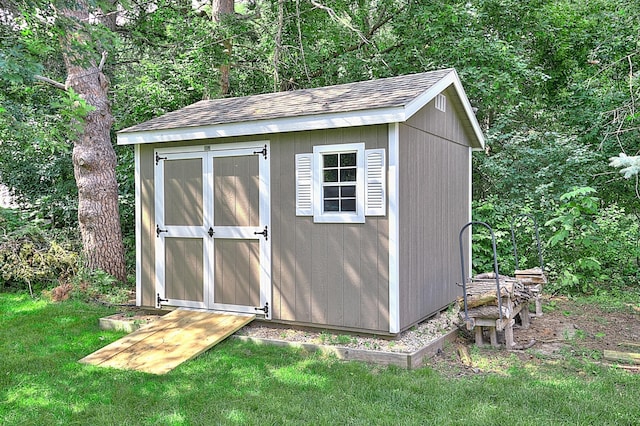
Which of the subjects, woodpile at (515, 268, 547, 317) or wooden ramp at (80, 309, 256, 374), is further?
woodpile at (515, 268, 547, 317)

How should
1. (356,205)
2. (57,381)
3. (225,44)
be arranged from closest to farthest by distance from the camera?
(57,381) < (356,205) < (225,44)

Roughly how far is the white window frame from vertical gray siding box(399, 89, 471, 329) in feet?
1.28

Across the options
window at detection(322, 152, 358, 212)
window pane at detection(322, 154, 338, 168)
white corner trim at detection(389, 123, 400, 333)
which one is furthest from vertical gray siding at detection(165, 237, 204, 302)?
white corner trim at detection(389, 123, 400, 333)

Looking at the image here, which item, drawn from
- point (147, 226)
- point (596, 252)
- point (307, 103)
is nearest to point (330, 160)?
point (307, 103)

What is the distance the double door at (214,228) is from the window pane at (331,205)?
27.0 inches

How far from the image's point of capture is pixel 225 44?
Answer: 1045cm

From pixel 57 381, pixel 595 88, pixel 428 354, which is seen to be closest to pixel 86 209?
pixel 57 381

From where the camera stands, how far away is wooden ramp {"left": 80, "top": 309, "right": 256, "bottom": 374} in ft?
14.6

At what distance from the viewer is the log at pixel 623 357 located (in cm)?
439

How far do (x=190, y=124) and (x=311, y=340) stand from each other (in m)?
2.76

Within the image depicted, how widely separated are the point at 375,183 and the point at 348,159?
40 centimetres

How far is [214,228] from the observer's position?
571 centimetres

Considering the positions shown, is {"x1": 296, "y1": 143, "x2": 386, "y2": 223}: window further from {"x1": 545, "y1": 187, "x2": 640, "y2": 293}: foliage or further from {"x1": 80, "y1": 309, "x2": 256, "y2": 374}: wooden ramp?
{"x1": 545, "y1": 187, "x2": 640, "y2": 293}: foliage

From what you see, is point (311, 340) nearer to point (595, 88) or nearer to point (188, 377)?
point (188, 377)
